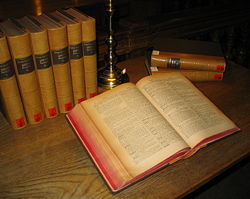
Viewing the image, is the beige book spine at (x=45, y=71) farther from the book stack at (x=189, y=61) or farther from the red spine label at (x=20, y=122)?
the book stack at (x=189, y=61)

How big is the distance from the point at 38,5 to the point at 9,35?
0.71 m

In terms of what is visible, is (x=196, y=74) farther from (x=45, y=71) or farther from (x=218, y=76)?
(x=45, y=71)

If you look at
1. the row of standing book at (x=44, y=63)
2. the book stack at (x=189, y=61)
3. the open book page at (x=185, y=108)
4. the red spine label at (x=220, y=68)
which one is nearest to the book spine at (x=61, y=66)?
the row of standing book at (x=44, y=63)

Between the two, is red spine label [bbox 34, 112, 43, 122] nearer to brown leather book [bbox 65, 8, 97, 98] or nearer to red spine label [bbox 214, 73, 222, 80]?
brown leather book [bbox 65, 8, 97, 98]

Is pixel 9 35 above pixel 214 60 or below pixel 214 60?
above

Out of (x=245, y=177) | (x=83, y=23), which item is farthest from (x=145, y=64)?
(x=245, y=177)

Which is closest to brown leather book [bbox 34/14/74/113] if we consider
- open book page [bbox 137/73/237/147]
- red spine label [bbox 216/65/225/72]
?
open book page [bbox 137/73/237/147]

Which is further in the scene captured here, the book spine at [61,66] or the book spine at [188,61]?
the book spine at [188,61]

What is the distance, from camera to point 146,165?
2.21 ft

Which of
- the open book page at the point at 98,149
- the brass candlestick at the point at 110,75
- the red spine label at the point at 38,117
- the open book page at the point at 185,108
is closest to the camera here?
the open book page at the point at 98,149

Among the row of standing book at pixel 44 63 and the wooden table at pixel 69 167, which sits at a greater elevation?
the row of standing book at pixel 44 63

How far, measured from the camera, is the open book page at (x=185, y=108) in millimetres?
770

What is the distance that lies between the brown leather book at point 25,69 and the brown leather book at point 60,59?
7 centimetres

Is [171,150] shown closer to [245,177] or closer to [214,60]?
[214,60]
